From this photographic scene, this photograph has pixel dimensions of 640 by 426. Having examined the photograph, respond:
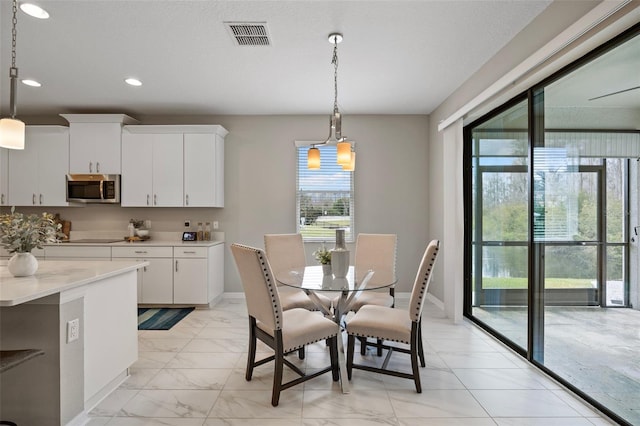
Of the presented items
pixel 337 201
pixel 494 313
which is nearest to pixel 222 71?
pixel 337 201

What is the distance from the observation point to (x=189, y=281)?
458 centimetres

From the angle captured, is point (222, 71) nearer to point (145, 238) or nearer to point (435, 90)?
point (435, 90)

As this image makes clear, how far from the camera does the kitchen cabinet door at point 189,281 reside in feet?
15.0

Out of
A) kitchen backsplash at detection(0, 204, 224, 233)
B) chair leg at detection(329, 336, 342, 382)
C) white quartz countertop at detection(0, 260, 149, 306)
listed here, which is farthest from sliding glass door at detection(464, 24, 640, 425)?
kitchen backsplash at detection(0, 204, 224, 233)

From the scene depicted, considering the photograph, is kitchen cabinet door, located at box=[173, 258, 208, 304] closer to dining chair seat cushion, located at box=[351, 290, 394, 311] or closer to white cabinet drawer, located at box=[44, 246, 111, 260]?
white cabinet drawer, located at box=[44, 246, 111, 260]

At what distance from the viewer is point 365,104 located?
4.65 m

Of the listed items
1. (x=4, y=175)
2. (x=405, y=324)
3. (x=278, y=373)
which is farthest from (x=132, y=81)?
(x=405, y=324)

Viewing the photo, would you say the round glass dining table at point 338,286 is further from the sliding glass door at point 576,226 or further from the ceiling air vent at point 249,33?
the ceiling air vent at point 249,33

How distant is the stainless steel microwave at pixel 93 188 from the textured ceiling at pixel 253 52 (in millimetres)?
983

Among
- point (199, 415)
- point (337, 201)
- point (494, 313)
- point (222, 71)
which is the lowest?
point (199, 415)

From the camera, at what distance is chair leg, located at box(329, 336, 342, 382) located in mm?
2574

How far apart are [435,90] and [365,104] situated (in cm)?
92

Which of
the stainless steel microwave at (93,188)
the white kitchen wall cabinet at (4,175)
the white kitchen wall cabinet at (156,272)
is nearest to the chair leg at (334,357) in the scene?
the white kitchen wall cabinet at (156,272)

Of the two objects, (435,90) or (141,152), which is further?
(141,152)
